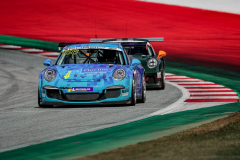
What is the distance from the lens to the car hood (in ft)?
27.8

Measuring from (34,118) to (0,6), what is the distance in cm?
3640

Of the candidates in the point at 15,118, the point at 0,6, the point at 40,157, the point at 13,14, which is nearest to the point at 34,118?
the point at 15,118

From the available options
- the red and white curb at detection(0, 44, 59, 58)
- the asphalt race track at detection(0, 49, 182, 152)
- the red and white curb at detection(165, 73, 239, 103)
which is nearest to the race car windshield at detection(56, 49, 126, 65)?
the asphalt race track at detection(0, 49, 182, 152)

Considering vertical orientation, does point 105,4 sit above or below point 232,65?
above

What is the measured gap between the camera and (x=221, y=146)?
4.89 metres

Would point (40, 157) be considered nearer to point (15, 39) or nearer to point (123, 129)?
point (123, 129)

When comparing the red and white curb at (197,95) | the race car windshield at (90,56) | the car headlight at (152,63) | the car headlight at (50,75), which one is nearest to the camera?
the car headlight at (50,75)

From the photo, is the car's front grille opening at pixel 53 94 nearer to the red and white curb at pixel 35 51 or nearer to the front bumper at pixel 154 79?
the front bumper at pixel 154 79

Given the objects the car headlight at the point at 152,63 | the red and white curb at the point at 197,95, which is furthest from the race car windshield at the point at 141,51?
the red and white curb at the point at 197,95

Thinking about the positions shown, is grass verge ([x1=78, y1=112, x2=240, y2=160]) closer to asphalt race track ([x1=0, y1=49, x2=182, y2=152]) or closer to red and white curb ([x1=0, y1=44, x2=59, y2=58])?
asphalt race track ([x1=0, y1=49, x2=182, y2=152])

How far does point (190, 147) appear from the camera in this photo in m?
4.89

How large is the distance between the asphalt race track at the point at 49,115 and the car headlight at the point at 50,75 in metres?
0.56

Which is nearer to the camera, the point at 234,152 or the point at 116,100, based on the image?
the point at 234,152

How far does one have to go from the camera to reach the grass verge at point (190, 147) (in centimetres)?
451
